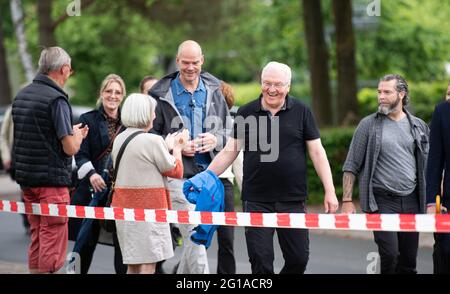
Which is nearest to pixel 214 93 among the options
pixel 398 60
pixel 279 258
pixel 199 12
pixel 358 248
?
pixel 279 258

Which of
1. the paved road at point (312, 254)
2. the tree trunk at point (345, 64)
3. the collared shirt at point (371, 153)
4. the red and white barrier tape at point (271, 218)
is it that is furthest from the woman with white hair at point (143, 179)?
the tree trunk at point (345, 64)

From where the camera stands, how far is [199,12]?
39.3 m

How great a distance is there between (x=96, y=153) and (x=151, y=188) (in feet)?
5.35

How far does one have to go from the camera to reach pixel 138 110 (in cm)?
757

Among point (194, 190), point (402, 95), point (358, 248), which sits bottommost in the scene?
point (358, 248)

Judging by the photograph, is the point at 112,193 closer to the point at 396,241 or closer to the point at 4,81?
→ the point at 396,241

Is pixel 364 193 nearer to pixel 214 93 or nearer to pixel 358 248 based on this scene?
pixel 214 93

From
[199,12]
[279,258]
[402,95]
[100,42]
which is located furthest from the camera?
[100,42]

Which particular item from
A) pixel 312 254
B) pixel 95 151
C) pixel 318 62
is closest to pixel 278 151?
pixel 95 151

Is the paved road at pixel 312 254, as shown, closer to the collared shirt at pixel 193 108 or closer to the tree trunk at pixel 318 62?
the collared shirt at pixel 193 108

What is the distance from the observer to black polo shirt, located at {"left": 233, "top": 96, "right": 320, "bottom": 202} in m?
7.51

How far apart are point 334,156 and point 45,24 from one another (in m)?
7.70

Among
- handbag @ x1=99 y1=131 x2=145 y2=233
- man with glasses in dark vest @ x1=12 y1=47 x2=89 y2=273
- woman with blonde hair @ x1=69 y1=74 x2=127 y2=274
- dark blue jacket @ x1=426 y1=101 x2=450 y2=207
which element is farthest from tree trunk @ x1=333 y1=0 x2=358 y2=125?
dark blue jacket @ x1=426 y1=101 x2=450 y2=207

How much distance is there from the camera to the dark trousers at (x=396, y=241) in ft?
25.7
